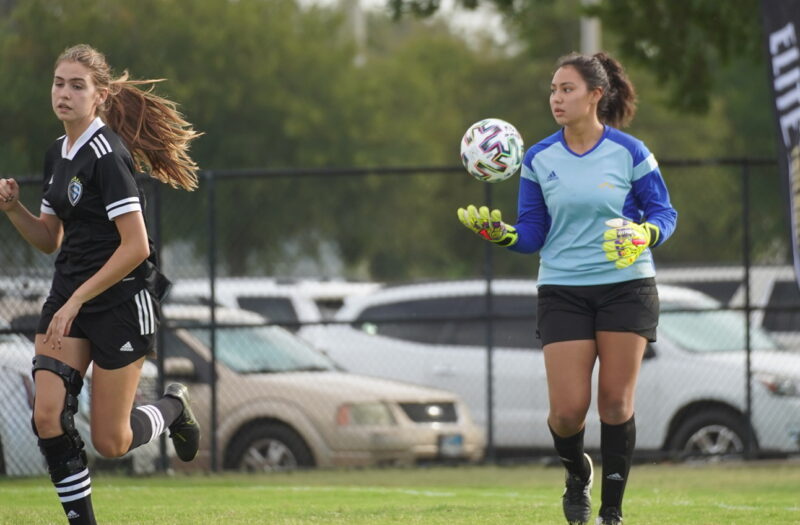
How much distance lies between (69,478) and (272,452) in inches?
243

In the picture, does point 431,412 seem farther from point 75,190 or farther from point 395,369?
point 75,190

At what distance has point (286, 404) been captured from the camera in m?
11.5

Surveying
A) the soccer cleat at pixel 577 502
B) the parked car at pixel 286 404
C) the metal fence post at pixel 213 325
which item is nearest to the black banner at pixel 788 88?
the soccer cleat at pixel 577 502

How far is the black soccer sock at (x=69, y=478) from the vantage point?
5.43 m

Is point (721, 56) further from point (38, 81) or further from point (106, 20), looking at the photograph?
point (106, 20)

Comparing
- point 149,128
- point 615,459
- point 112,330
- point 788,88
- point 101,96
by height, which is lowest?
point 615,459

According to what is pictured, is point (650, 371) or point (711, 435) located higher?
point (650, 371)

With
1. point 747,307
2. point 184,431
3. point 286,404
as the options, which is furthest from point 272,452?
point 184,431

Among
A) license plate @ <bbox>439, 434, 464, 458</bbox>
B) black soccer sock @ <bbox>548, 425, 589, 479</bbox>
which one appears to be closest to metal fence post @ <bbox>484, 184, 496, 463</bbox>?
license plate @ <bbox>439, 434, 464, 458</bbox>

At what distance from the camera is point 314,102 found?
101 feet

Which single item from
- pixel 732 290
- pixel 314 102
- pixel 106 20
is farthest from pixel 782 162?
pixel 314 102

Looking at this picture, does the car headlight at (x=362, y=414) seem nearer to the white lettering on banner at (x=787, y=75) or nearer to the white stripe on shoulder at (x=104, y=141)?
the white lettering on banner at (x=787, y=75)

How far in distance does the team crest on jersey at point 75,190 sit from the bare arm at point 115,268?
0.63ft

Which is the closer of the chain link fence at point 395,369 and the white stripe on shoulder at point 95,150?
the white stripe on shoulder at point 95,150
